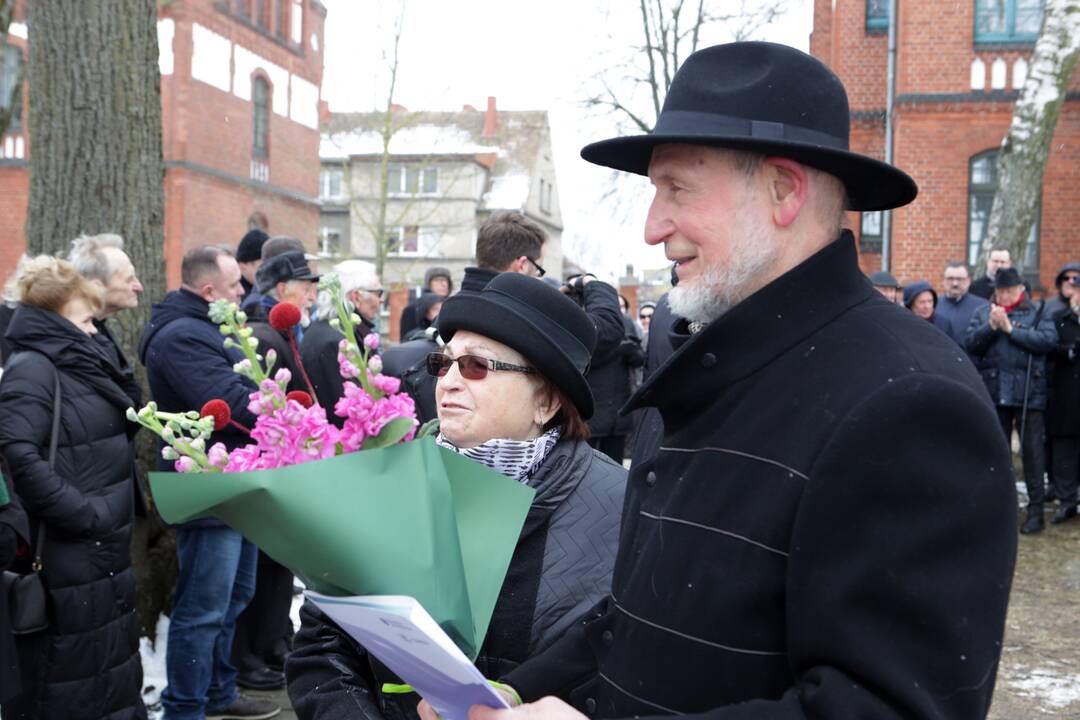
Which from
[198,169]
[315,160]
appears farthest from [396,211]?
[198,169]

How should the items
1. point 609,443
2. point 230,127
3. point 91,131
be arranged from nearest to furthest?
1. point 91,131
2. point 609,443
3. point 230,127

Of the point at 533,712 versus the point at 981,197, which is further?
the point at 981,197

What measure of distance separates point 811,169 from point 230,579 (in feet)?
13.9

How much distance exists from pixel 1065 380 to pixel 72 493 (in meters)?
8.47

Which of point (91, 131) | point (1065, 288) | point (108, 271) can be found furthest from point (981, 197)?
point (108, 271)

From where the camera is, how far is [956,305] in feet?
36.3

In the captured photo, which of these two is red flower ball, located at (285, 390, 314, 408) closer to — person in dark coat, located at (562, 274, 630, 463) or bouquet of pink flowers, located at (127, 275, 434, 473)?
bouquet of pink flowers, located at (127, 275, 434, 473)

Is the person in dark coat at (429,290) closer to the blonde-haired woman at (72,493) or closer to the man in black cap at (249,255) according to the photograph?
the man in black cap at (249,255)

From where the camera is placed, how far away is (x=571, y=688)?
2215mm

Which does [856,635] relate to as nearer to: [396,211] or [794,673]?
[794,673]

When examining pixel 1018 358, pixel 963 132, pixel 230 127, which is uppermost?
pixel 230 127

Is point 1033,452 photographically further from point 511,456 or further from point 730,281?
point 730,281

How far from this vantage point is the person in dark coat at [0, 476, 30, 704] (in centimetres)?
393

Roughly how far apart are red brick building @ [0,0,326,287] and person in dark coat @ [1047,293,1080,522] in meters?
19.7
